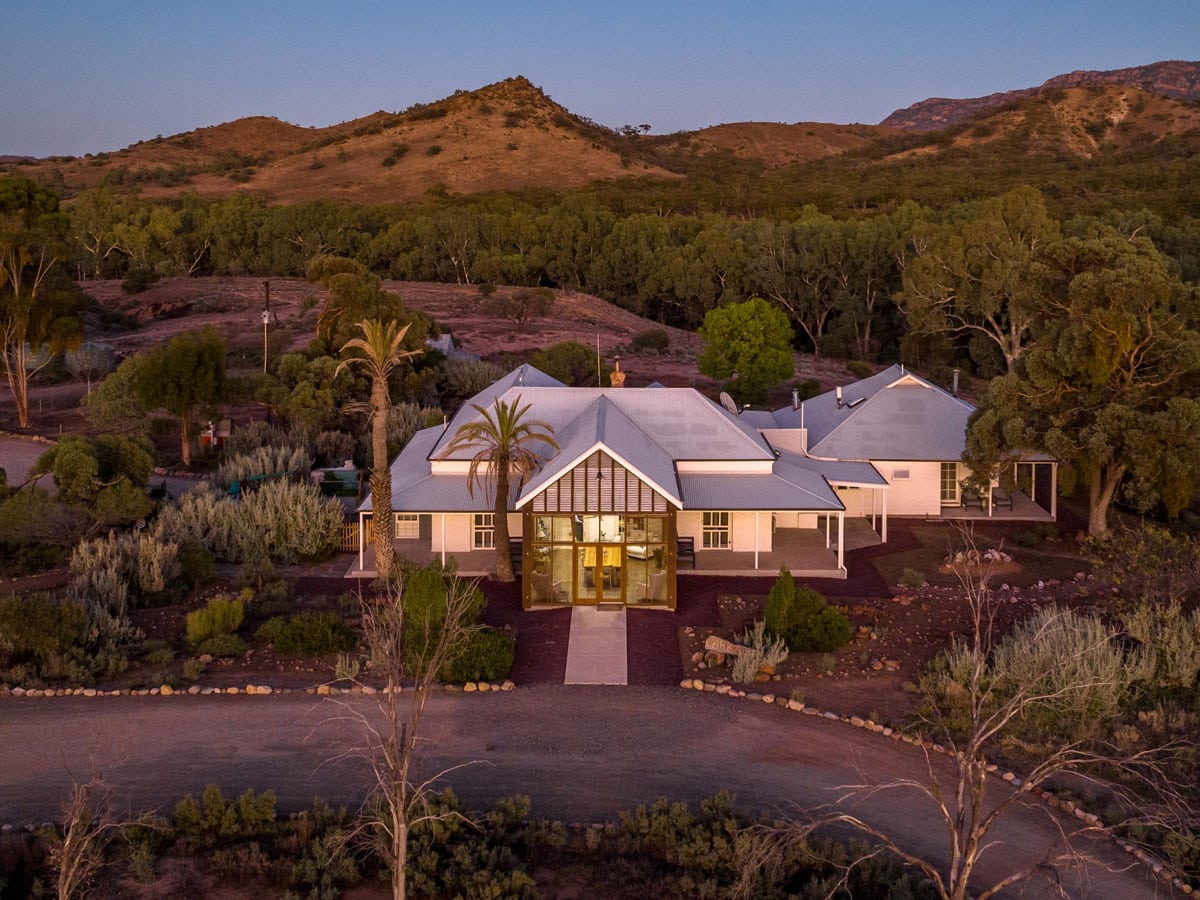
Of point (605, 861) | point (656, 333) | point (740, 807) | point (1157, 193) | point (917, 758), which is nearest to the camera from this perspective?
point (605, 861)

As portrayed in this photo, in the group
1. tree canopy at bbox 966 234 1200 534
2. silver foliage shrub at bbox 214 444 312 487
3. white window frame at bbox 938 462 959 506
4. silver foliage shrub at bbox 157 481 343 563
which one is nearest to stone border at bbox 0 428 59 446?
silver foliage shrub at bbox 214 444 312 487

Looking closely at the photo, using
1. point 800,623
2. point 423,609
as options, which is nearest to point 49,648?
point 423,609

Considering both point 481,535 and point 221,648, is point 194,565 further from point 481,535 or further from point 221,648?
point 481,535

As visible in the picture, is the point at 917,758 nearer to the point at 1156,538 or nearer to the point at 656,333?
the point at 1156,538

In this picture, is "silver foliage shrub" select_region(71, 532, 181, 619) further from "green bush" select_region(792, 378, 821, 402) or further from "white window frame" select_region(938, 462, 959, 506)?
"green bush" select_region(792, 378, 821, 402)

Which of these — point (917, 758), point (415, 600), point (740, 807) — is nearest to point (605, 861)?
point (740, 807)

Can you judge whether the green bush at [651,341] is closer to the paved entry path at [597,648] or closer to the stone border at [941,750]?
the paved entry path at [597,648]

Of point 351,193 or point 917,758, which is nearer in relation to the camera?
point 917,758

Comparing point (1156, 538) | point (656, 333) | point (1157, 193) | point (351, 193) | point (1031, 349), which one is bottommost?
point (1156, 538)

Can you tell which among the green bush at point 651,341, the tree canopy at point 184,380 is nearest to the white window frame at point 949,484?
the tree canopy at point 184,380

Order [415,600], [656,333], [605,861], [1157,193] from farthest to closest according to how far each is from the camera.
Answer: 1. [1157,193]
2. [656,333]
3. [415,600]
4. [605,861]
